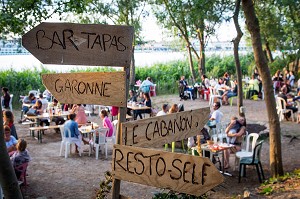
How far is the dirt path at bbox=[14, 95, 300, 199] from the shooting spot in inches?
329

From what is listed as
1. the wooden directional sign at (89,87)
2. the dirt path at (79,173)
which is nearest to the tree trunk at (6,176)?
the wooden directional sign at (89,87)

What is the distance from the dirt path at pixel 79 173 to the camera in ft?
27.5

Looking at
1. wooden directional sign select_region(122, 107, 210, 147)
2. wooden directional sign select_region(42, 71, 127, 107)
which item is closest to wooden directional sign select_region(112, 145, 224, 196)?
wooden directional sign select_region(122, 107, 210, 147)

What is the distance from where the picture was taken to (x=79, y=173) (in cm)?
979

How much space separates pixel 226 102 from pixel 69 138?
10.3 m

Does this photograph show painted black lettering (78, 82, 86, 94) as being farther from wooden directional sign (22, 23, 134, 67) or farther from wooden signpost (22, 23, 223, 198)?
wooden directional sign (22, 23, 134, 67)

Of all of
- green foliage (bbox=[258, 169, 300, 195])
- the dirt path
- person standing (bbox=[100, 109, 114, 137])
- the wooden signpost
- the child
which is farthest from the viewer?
person standing (bbox=[100, 109, 114, 137])

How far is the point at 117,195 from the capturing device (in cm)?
324

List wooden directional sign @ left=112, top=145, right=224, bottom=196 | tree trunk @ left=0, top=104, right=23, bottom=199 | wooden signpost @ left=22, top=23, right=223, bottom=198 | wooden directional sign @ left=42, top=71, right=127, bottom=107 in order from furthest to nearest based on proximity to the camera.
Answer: tree trunk @ left=0, top=104, right=23, bottom=199 < wooden directional sign @ left=42, top=71, right=127, bottom=107 < wooden signpost @ left=22, top=23, right=223, bottom=198 < wooden directional sign @ left=112, top=145, right=224, bottom=196

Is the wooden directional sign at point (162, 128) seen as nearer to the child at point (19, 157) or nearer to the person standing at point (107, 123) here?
the child at point (19, 157)

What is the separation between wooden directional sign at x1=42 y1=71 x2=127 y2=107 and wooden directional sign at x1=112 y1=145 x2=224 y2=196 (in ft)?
1.21

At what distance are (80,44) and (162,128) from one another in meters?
0.86

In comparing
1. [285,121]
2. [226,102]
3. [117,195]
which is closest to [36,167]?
[117,195]

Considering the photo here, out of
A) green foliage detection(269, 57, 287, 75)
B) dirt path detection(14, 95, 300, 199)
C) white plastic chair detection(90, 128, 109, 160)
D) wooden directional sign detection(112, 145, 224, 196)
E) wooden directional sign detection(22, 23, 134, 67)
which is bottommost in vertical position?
dirt path detection(14, 95, 300, 199)
